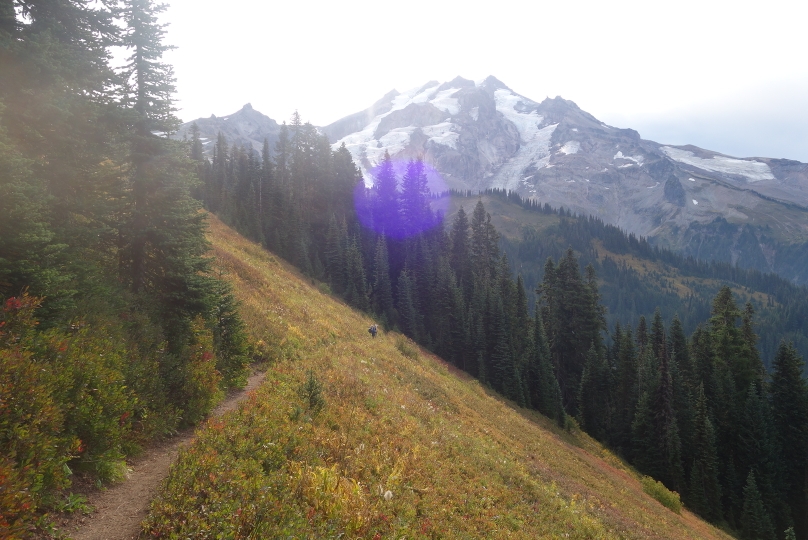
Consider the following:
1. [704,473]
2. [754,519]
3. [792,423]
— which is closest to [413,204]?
[704,473]

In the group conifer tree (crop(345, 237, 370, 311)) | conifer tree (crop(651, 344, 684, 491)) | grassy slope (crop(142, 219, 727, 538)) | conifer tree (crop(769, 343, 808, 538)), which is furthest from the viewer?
conifer tree (crop(345, 237, 370, 311))

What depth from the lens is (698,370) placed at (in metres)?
54.1

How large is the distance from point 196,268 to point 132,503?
8705 millimetres

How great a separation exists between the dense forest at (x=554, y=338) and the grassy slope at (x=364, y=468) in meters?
26.0

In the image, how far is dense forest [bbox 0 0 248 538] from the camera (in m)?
6.84

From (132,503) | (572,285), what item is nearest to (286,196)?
(572,285)

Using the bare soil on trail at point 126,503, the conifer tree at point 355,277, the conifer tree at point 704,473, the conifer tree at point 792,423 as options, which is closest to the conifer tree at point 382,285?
the conifer tree at point 355,277

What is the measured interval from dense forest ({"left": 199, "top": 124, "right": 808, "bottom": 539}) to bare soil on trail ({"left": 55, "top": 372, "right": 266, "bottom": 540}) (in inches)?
1755

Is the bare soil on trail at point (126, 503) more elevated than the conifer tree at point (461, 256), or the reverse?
the bare soil on trail at point (126, 503)

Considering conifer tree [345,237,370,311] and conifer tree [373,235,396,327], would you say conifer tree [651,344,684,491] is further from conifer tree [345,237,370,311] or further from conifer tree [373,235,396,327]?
conifer tree [345,237,370,311]

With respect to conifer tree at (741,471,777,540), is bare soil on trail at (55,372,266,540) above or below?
above

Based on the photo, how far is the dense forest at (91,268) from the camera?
22.5ft

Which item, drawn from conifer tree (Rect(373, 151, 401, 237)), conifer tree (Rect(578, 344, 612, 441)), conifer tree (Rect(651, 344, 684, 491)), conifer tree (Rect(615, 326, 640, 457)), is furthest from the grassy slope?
conifer tree (Rect(373, 151, 401, 237))

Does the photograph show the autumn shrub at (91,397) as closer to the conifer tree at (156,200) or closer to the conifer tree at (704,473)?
the conifer tree at (156,200)
